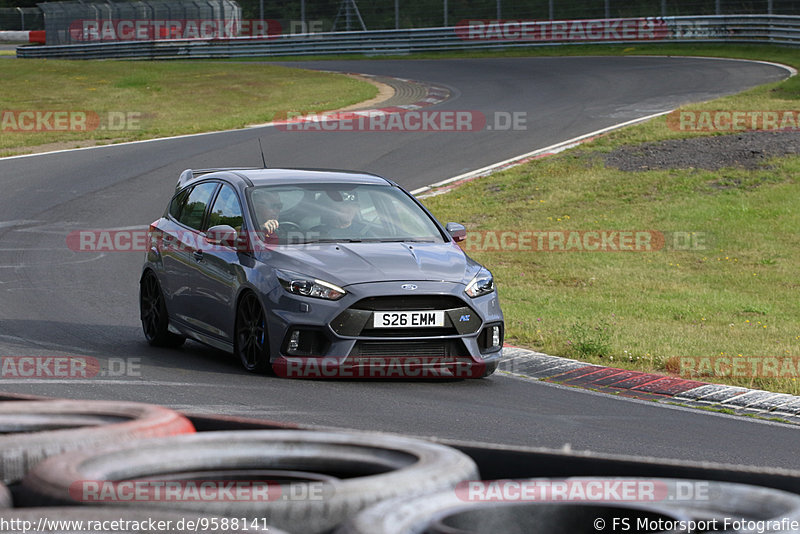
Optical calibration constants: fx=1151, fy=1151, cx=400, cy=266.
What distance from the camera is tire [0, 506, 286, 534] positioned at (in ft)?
9.54

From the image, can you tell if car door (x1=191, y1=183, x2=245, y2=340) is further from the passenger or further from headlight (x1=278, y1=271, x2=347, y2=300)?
headlight (x1=278, y1=271, x2=347, y2=300)

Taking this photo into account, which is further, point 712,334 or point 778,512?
point 712,334

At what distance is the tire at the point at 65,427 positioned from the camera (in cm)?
383

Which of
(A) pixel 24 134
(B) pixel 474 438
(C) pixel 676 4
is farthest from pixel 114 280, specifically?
(C) pixel 676 4

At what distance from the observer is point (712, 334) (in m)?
11.9

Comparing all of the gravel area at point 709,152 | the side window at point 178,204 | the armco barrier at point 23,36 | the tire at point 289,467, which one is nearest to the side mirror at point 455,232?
the side window at point 178,204

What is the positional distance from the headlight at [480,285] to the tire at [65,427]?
15.7 feet

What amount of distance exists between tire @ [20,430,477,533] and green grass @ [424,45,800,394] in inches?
256

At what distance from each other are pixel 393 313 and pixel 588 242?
366 inches

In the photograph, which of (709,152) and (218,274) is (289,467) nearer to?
(218,274)

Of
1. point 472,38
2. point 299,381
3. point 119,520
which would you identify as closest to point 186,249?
point 299,381

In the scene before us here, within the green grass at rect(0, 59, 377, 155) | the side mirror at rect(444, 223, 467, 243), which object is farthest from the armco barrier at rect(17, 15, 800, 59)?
the side mirror at rect(444, 223, 467, 243)

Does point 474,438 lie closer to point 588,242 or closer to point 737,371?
point 737,371

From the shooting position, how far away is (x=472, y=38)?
48219 mm
